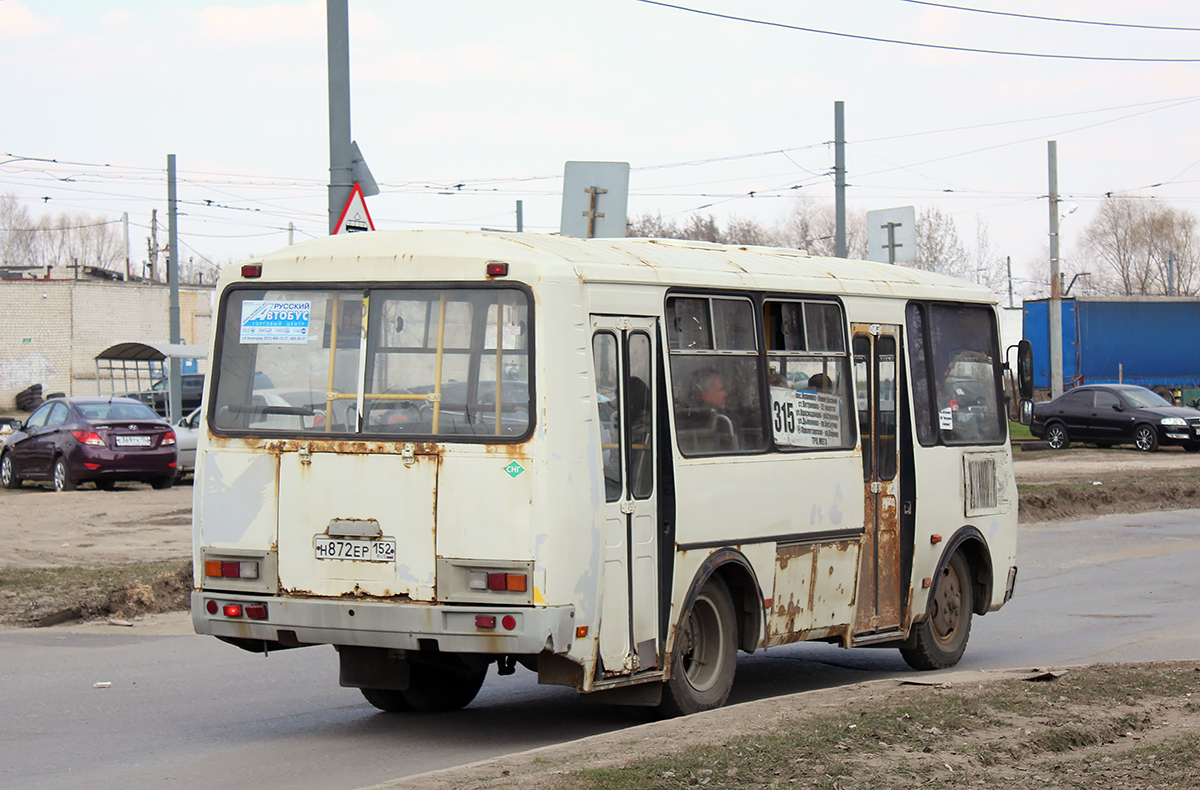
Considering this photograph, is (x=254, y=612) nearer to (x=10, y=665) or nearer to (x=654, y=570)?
(x=654, y=570)

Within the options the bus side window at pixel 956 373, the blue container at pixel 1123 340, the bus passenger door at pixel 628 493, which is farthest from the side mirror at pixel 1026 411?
the blue container at pixel 1123 340

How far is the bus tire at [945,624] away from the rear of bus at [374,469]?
11.7 ft

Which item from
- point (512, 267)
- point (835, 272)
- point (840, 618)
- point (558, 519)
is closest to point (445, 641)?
point (558, 519)

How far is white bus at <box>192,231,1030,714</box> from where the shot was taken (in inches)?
272

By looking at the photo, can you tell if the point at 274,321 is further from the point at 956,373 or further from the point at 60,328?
the point at 60,328

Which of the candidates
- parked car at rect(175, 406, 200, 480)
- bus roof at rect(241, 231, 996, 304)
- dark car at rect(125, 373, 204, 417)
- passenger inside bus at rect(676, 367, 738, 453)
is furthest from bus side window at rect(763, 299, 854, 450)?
dark car at rect(125, 373, 204, 417)

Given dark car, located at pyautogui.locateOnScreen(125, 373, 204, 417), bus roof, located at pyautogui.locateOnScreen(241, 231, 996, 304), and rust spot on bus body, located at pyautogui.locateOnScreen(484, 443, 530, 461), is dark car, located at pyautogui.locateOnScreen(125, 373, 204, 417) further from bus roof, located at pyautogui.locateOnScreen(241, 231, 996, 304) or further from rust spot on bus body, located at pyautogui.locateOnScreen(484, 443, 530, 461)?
rust spot on bus body, located at pyautogui.locateOnScreen(484, 443, 530, 461)

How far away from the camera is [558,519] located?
6797 millimetres

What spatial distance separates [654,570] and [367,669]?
65.4 inches

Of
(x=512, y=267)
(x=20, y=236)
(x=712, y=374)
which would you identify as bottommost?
(x=712, y=374)

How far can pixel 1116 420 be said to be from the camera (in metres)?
33.3

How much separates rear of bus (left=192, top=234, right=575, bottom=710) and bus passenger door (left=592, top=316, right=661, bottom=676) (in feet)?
1.49

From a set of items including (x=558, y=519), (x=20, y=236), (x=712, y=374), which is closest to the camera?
(x=558, y=519)

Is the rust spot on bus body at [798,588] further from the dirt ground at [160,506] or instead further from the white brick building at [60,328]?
the white brick building at [60,328]
